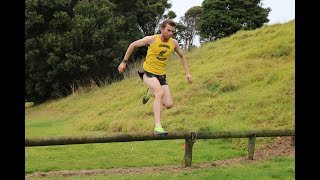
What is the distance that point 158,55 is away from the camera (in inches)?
293

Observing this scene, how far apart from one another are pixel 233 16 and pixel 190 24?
208 inches

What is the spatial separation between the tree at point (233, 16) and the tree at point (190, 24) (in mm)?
2099

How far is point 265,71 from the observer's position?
18.3 m

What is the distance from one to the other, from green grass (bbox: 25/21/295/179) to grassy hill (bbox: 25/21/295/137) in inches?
1.3

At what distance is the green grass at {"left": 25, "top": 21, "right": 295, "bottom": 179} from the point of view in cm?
1108

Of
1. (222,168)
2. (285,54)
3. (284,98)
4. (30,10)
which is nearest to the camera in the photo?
(222,168)

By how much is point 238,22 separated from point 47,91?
65.7 feet

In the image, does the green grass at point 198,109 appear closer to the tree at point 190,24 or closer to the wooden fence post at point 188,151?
the wooden fence post at point 188,151

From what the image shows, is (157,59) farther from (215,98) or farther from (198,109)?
(215,98)

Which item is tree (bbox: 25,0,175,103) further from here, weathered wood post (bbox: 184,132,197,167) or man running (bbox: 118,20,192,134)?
man running (bbox: 118,20,192,134)

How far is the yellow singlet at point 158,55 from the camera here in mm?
7367
